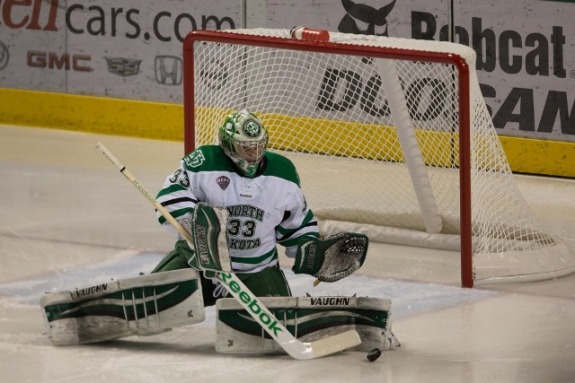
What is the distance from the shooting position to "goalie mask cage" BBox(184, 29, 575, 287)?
727 cm

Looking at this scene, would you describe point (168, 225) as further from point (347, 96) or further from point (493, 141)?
point (347, 96)

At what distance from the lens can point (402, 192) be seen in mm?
8320

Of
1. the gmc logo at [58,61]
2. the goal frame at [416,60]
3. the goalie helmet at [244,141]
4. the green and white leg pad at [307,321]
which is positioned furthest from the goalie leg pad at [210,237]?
the gmc logo at [58,61]

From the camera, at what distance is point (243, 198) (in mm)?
6125

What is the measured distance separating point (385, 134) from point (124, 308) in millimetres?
2650

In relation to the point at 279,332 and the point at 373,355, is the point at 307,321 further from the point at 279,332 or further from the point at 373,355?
the point at 373,355

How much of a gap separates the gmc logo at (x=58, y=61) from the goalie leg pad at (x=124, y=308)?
475 centimetres

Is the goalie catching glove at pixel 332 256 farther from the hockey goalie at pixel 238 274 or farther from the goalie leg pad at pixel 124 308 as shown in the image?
the goalie leg pad at pixel 124 308

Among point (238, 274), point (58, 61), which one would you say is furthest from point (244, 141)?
point (58, 61)

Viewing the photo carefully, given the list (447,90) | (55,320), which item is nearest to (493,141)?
(447,90)

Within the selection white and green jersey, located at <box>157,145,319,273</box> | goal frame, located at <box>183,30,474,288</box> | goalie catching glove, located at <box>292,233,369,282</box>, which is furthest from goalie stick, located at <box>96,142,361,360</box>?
goal frame, located at <box>183,30,474,288</box>

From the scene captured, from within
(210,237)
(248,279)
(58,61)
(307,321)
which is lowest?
(307,321)

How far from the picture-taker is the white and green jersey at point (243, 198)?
6.12m

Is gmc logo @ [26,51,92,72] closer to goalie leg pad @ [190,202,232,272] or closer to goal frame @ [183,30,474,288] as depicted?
goal frame @ [183,30,474,288]
